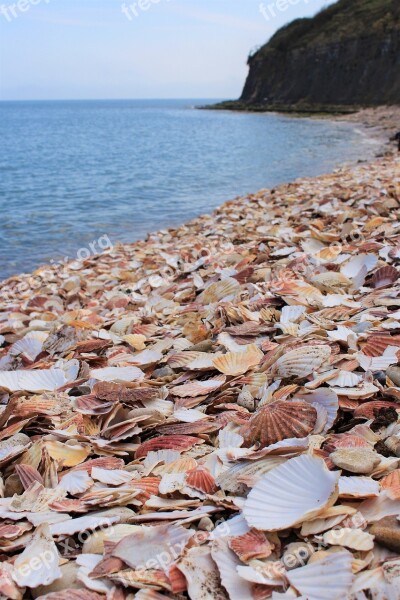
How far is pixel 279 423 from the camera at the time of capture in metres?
2.16

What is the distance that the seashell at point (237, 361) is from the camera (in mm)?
2773

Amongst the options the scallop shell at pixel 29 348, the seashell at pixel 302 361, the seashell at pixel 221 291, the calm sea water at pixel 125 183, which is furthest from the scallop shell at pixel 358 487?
the calm sea water at pixel 125 183

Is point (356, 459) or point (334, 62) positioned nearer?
point (356, 459)

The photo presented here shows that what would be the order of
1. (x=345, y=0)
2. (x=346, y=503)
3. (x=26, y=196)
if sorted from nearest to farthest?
(x=346, y=503) < (x=26, y=196) < (x=345, y=0)

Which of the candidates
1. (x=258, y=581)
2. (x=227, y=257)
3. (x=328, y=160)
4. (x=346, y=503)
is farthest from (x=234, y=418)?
(x=328, y=160)

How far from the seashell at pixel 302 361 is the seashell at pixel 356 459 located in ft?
2.12

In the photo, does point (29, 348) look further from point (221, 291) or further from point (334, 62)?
point (334, 62)

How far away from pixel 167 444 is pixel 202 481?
37 centimetres

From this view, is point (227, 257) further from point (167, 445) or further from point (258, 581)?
point (258, 581)

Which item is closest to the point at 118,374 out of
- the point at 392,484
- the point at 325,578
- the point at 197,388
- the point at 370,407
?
the point at 197,388

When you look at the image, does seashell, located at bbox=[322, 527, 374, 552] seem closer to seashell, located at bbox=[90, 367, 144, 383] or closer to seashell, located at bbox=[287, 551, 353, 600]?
seashell, located at bbox=[287, 551, 353, 600]

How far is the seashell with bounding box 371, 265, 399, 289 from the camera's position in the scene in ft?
12.4

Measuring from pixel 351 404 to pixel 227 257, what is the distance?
3.38m

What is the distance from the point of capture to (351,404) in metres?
2.31
